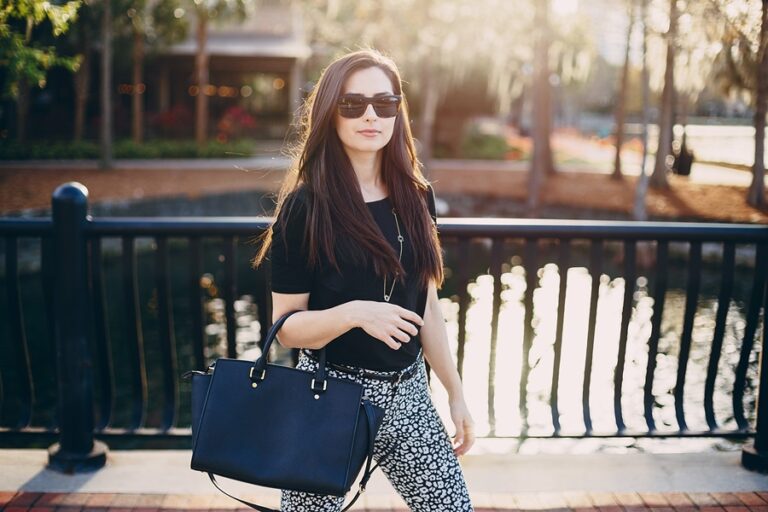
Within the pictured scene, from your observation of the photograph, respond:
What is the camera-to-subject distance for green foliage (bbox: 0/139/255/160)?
69.0ft

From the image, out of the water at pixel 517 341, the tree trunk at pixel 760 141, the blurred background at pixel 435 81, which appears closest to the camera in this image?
the water at pixel 517 341

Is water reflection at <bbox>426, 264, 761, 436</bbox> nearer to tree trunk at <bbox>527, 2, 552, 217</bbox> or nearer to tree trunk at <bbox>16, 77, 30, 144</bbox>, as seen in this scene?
tree trunk at <bbox>527, 2, 552, 217</bbox>

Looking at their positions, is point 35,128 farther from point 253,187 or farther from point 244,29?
point 253,187

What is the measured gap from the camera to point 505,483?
3299 mm

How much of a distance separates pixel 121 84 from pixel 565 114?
153ft

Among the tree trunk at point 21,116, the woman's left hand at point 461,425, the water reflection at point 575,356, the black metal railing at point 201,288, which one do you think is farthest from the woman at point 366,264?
the tree trunk at point 21,116

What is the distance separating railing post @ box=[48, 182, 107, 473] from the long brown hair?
1346mm

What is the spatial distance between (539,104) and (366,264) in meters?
19.2

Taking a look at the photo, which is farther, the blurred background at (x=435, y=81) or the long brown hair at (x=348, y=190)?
the blurred background at (x=435, y=81)

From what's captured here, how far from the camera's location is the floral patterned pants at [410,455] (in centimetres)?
205

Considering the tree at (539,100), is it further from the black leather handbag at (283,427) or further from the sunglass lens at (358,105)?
the black leather handbag at (283,427)

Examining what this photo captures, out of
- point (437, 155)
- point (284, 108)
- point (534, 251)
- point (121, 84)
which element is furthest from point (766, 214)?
point (121, 84)

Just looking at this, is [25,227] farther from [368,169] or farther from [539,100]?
[539,100]

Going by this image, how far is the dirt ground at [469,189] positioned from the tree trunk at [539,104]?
784mm
